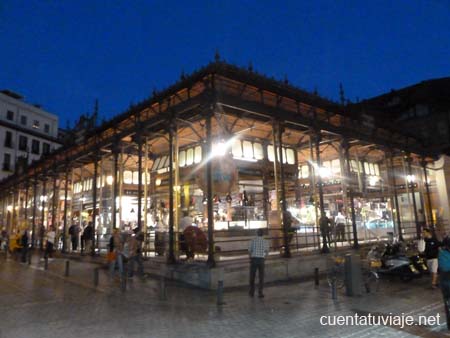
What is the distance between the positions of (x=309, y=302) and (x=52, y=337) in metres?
6.00

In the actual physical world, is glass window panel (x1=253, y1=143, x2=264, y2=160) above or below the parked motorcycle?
above

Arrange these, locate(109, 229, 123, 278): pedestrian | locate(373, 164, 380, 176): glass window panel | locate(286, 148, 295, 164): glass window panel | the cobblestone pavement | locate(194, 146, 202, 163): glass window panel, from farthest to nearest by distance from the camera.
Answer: locate(373, 164, 380, 176): glass window panel, locate(286, 148, 295, 164): glass window panel, locate(194, 146, 202, 163): glass window panel, locate(109, 229, 123, 278): pedestrian, the cobblestone pavement

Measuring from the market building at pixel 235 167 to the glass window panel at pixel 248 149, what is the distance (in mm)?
63

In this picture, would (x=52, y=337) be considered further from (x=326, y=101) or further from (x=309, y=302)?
(x=326, y=101)

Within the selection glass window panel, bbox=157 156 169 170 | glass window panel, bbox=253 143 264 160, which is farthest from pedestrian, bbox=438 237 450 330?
glass window panel, bbox=157 156 169 170

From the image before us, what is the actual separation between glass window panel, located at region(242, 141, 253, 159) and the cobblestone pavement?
784 centimetres

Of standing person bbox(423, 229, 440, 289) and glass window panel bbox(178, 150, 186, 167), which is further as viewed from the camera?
glass window panel bbox(178, 150, 186, 167)

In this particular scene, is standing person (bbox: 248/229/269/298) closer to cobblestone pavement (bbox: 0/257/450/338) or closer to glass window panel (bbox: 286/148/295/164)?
cobblestone pavement (bbox: 0/257/450/338)

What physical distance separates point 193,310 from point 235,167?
6927 millimetres

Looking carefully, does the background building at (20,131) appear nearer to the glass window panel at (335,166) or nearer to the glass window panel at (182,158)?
the glass window panel at (182,158)

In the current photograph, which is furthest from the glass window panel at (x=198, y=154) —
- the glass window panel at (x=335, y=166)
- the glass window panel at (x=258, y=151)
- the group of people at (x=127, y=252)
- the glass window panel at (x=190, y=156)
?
the glass window panel at (x=335, y=166)

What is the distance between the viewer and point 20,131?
5184 cm

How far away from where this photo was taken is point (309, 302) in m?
8.88

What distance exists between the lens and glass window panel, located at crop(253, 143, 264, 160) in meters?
18.2
